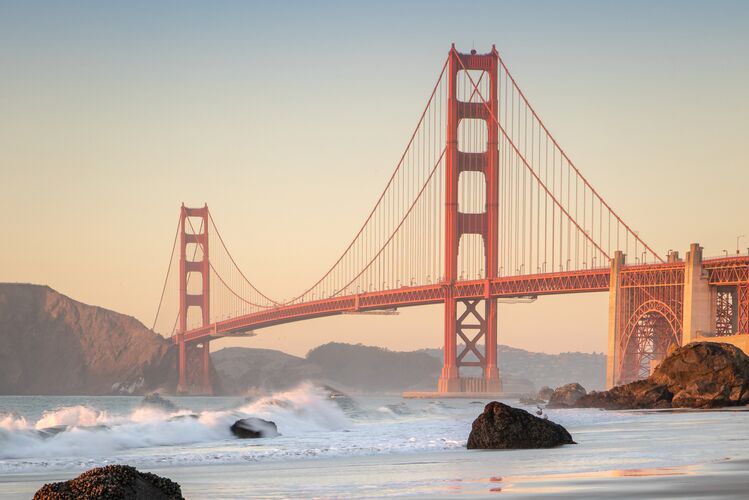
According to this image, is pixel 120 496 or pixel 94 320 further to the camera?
pixel 94 320

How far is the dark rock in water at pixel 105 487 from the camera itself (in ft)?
31.9

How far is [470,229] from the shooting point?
289ft

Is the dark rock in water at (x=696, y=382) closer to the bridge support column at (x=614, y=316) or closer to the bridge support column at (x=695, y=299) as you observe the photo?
the bridge support column at (x=695, y=299)

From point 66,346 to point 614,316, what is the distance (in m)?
108

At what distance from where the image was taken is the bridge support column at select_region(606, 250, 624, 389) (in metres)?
71.2

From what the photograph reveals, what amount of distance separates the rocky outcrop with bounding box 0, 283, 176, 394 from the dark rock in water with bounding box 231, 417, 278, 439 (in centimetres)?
12223

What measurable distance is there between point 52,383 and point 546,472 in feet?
495

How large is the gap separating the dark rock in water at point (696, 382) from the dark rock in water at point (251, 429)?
1727cm

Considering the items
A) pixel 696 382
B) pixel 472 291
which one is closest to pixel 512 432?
pixel 696 382

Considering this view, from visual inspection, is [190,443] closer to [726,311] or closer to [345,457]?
[345,457]

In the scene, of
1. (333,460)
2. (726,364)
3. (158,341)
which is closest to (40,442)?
(333,460)

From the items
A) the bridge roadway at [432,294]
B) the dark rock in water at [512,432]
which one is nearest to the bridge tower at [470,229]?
the bridge roadway at [432,294]

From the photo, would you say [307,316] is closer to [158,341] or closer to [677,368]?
[677,368]

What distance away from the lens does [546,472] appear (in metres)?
15.4
